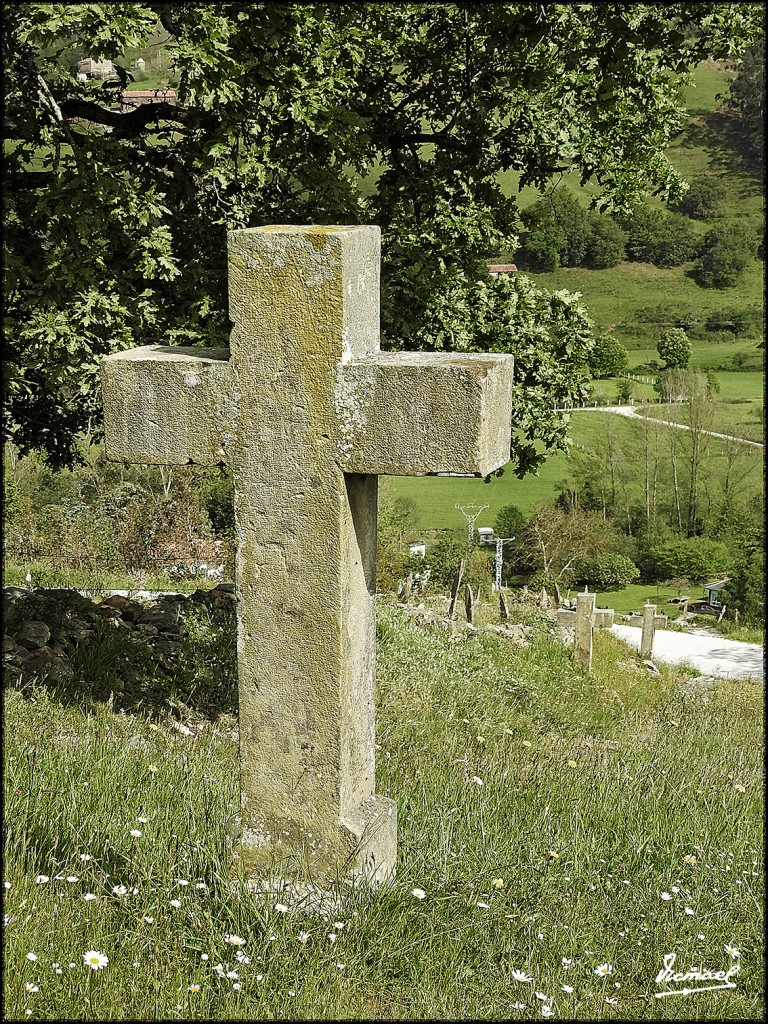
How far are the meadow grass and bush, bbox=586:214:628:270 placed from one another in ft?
224

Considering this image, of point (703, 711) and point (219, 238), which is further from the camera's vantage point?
point (703, 711)

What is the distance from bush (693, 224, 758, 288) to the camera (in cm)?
7512

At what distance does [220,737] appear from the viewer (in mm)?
5531

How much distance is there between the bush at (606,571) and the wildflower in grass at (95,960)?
3928 cm

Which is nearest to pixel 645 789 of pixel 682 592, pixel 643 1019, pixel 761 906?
pixel 761 906

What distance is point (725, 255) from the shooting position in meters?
74.6

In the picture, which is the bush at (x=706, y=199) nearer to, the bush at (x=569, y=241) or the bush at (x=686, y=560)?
the bush at (x=569, y=241)

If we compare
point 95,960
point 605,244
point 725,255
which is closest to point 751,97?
point 605,244

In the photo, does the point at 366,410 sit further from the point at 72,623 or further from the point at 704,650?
the point at 704,650

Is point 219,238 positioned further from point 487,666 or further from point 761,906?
point 761,906

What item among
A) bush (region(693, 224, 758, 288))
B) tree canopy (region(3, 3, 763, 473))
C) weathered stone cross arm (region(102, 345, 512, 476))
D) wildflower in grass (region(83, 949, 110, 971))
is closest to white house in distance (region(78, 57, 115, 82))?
tree canopy (region(3, 3, 763, 473))

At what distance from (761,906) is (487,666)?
464 centimetres

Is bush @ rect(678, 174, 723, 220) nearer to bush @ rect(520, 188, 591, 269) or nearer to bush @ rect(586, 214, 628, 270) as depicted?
bush @ rect(586, 214, 628, 270)

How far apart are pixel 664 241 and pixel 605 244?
7.14 m
